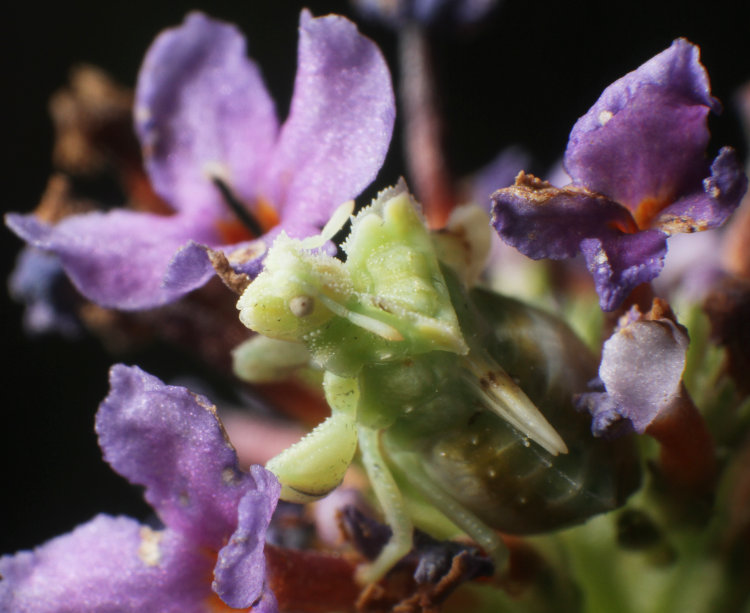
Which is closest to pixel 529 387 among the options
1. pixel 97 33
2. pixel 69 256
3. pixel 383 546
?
pixel 383 546

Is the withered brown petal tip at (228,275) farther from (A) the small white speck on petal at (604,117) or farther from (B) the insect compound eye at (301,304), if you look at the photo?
(A) the small white speck on petal at (604,117)

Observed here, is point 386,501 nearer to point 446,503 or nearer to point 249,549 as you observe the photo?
point 446,503

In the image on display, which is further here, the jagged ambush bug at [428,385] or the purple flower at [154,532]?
the purple flower at [154,532]

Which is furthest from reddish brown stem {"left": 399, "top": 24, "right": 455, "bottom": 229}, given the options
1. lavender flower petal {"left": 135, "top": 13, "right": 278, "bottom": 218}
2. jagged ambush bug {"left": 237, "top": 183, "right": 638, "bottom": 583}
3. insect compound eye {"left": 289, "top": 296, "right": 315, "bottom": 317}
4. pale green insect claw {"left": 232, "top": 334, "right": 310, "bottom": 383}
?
insect compound eye {"left": 289, "top": 296, "right": 315, "bottom": 317}

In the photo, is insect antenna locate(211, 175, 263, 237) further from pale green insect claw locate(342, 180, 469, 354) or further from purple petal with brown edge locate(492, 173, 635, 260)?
purple petal with brown edge locate(492, 173, 635, 260)

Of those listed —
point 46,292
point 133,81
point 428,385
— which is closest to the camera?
point 428,385

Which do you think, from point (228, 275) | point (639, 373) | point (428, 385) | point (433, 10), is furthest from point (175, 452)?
point (433, 10)

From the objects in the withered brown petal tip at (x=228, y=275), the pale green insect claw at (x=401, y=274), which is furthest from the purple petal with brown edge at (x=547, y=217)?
the withered brown petal tip at (x=228, y=275)
